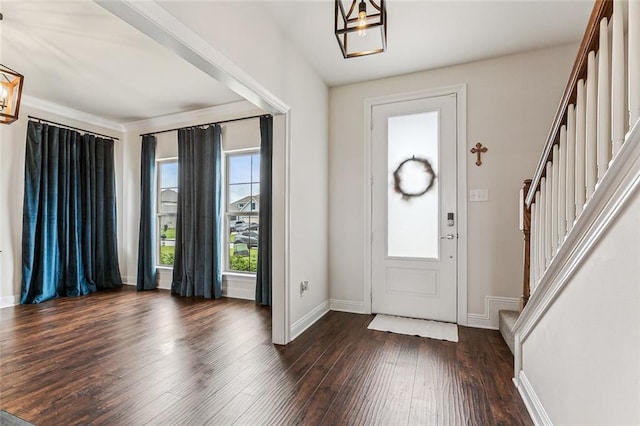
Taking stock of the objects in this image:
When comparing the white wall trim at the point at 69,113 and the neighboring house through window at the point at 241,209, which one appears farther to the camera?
the neighboring house through window at the point at 241,209

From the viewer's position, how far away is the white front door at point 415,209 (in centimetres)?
321

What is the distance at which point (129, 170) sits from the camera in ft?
16.9

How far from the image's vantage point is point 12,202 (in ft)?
12.9

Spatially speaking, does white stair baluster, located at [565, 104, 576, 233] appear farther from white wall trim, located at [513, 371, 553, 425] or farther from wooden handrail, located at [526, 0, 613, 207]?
white wall trim, located at [513, 371, 553, 425]

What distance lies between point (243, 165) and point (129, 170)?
230cm

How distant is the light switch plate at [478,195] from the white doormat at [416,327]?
4.34ft

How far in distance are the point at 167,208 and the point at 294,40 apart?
346 centimetres

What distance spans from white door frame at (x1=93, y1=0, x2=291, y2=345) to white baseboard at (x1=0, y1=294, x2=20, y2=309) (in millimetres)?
3730

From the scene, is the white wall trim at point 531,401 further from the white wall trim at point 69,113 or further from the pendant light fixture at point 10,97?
the white wall trim at point 69,113

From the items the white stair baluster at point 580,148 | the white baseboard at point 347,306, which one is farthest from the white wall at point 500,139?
the white stair baluster at point 580,148

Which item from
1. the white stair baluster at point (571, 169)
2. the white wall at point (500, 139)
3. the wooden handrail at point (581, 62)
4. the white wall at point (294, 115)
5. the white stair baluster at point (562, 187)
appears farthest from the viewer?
the white wall at point (500, 139)

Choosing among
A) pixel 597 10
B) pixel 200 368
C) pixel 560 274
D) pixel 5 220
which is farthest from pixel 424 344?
pixel 5 220

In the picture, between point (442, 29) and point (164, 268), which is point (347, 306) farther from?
point (164, 268)

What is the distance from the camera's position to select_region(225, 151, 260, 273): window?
14.1 ft
